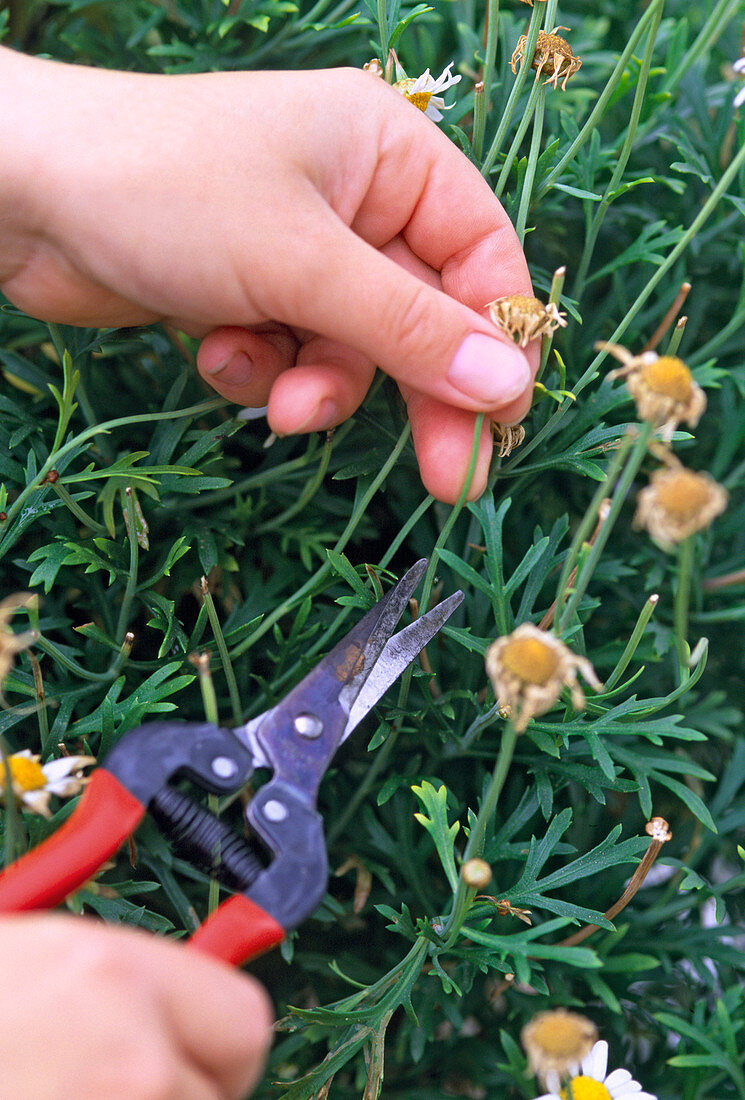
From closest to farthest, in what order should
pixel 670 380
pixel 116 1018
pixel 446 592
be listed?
pixel 116 1018, pixel 670 380, pixel 446 592

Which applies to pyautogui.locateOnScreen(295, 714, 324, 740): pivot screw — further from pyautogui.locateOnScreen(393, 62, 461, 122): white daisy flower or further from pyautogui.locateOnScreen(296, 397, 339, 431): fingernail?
pyautogui.locateOnScreen(393, 62, 461, 122): white daisy flower

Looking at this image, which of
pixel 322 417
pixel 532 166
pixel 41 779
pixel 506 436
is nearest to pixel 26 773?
pixel 41 779

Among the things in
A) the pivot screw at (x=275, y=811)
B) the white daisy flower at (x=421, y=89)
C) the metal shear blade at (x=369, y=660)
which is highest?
the white daisy flower at (x=421, y=89)

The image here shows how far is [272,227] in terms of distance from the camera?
62 centimetres

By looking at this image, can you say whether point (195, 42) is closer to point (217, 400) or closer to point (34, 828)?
point (217, 400)

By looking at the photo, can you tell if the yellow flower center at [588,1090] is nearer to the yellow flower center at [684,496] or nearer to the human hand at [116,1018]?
the human hand at [116,1018]

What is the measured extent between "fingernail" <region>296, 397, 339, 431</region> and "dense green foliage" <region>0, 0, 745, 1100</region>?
0.03 metres

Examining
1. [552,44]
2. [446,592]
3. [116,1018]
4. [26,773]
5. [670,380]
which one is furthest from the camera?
[446,592]

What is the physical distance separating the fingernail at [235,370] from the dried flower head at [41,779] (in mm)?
344

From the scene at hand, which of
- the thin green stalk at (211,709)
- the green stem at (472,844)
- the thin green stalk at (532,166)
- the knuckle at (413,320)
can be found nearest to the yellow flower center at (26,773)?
the thin green stalk at (211,709)

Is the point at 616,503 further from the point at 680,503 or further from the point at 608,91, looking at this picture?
the point at 608,91

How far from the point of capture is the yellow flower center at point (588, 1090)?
65cm

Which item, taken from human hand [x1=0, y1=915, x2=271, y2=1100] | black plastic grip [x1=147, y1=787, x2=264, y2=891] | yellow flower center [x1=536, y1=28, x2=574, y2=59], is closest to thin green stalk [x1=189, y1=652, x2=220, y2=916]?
black plastic grip [x1=147, y1=787, x2=264, y2=891]

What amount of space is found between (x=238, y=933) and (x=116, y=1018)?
0.14 meters
